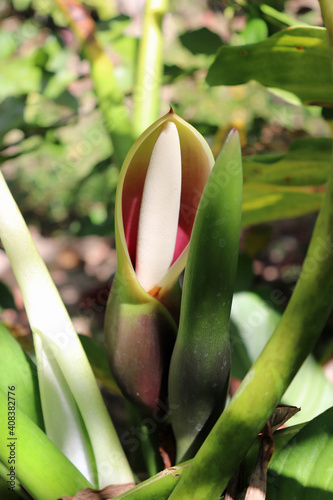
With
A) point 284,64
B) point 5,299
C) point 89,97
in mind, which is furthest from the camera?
point 89,97

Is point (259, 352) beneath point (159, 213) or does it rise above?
beneath

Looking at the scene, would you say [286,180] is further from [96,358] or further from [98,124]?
[98,124]

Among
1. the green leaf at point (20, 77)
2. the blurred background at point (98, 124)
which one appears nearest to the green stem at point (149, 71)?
the blurred background at point (98, 124)

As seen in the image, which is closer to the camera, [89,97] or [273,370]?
[273,370]

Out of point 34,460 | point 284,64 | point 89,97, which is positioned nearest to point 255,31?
point 284,64

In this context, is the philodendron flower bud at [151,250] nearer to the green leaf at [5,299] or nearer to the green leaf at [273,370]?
the green leaf at [273,370]

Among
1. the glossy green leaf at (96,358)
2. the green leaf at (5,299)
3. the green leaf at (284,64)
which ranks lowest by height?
the glossy green leaf at (96,358)

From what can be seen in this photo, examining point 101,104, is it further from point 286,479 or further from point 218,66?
point 286,479
